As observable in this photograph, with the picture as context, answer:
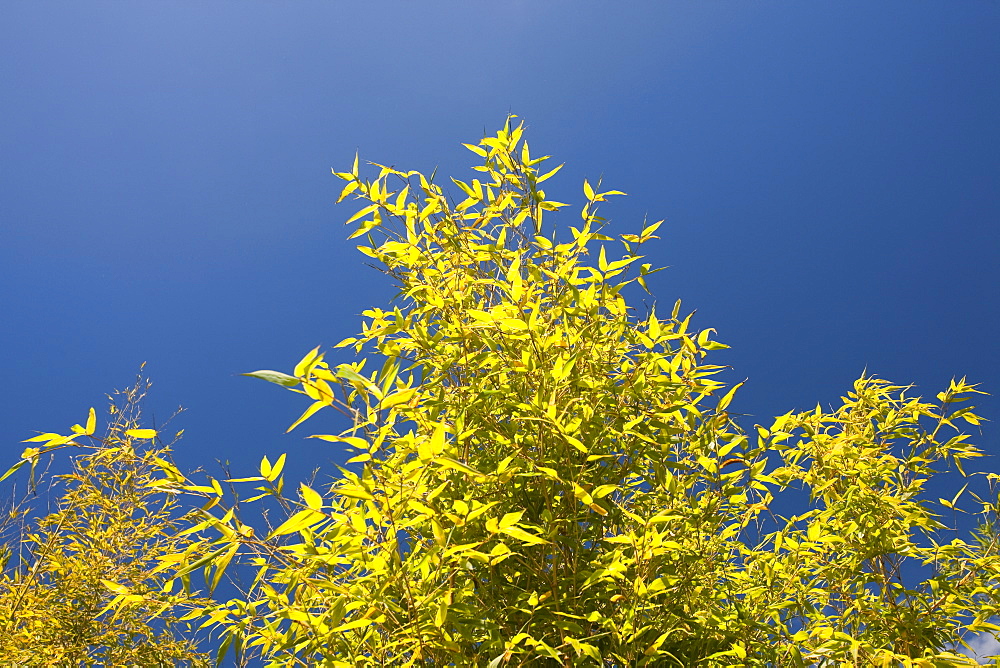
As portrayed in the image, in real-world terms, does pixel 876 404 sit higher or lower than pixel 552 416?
higher

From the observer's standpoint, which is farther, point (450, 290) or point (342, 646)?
point (450, 290)

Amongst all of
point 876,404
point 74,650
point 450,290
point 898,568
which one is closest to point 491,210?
point 450,290

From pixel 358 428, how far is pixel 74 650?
371 cm

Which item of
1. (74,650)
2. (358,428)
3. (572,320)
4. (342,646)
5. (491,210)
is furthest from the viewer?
(74,650)

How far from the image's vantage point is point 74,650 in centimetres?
393

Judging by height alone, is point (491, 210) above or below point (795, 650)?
above

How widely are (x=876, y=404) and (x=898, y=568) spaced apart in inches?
24.7

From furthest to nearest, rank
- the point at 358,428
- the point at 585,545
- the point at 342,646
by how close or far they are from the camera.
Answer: the point at 585,545 → the point at 342,646 → the point at 358,428

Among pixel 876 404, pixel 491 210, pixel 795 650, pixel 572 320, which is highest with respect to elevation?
pixel 491 210

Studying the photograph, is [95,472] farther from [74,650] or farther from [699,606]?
[699,606]

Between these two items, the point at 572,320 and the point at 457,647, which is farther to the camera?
the point at 572,320

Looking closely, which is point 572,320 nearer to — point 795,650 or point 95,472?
point 795,650

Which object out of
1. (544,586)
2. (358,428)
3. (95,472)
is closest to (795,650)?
(544,586)

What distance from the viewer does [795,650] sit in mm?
1825
